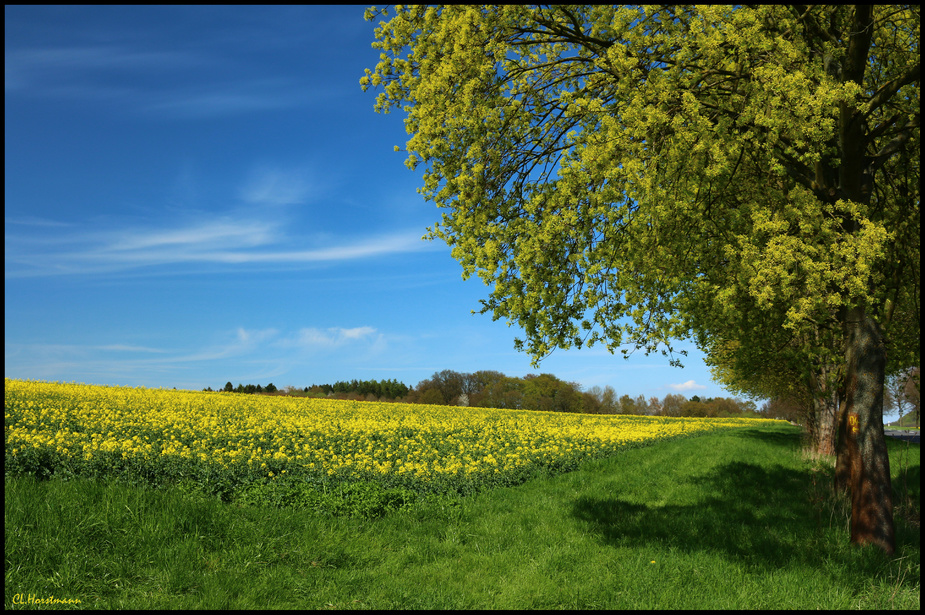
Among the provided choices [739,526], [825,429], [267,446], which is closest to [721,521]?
[739,526]

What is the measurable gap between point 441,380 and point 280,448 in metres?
91.3

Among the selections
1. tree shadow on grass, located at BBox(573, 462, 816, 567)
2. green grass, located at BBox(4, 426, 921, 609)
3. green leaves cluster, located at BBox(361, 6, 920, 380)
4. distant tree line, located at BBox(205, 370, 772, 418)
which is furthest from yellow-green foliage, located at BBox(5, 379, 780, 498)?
distant tree line, located at BBox(205, 370, 772, 418)

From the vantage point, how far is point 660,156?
8227mm

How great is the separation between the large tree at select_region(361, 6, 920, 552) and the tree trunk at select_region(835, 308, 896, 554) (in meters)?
0.03

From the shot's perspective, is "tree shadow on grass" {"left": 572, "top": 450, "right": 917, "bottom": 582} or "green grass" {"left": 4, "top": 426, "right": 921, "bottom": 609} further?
"tree shadow on grass" {"left": 572, "top": 450, "right": 917, "bottom": 582}

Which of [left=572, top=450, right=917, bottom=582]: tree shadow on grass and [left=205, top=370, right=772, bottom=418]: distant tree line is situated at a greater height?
[left=572, top=450, right=917, bottom=582]: tree shadow on grass

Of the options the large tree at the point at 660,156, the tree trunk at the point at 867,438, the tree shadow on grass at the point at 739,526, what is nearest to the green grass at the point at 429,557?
the tree shadow on grass at the point at 739,526

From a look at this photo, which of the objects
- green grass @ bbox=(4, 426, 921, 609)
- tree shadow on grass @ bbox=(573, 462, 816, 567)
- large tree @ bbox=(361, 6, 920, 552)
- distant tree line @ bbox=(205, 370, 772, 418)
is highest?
large tree @ bbox=(361, 6, 920, 552)

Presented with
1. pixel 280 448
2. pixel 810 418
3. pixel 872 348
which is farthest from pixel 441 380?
pixel 872 348

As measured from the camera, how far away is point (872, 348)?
9375mm

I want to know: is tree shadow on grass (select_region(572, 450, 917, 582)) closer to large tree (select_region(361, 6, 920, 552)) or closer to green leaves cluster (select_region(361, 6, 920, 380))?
large tree (select_region(361, 6, 920, 552))

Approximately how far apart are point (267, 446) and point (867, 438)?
48.9 feet

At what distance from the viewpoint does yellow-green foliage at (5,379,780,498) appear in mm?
11617

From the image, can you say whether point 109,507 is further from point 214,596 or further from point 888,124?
point 888,124
